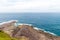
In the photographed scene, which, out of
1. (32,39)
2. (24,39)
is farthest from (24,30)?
(24,39)

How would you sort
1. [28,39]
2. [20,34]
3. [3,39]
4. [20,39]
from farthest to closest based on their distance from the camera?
[20,34]
[28,39]
[20,39]
[3,39]

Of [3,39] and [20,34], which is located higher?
[3,39]

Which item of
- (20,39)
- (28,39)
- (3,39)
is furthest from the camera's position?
(28,39)

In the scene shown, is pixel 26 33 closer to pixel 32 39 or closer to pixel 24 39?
pixel 32 39

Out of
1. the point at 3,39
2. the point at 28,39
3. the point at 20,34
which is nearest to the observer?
the point at 3,39

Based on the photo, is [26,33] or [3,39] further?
[26,33]

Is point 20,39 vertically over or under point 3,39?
under

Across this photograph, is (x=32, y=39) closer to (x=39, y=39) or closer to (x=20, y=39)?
(x=39, y=39)

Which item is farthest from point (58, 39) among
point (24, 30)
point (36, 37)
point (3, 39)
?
point (3, 39)

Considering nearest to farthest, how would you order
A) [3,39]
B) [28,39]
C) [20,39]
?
1. [3,39]
2. [20,39]
3. [28,39]
